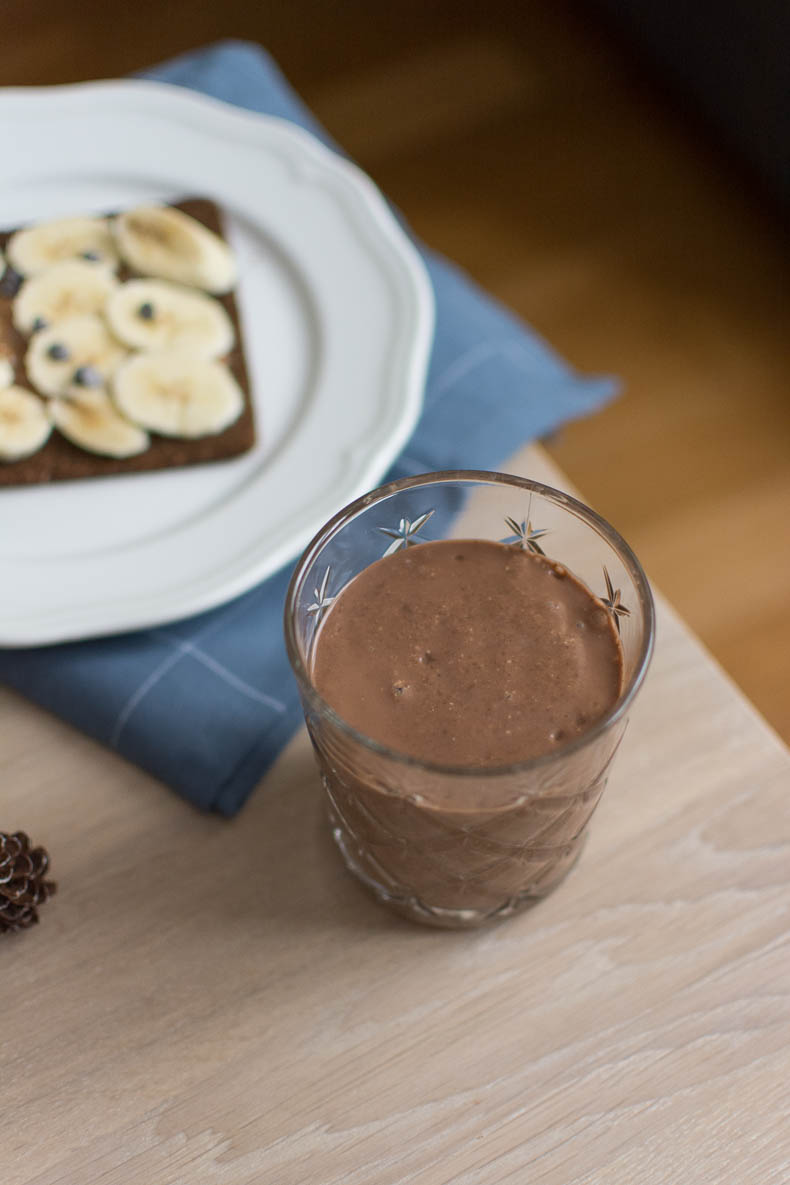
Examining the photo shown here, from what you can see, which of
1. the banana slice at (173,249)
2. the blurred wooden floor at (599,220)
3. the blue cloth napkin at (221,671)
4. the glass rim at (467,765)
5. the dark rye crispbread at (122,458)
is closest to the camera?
the glass rim at (467,765)

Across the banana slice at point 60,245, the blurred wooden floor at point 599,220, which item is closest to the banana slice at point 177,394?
the banana slice at point 60,245

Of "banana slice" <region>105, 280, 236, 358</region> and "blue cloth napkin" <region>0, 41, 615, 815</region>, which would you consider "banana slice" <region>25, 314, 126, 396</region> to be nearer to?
"banana slice" <region>105, 280, 236, 358</region>

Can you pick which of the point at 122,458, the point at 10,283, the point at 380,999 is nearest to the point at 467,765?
the point at 380,999

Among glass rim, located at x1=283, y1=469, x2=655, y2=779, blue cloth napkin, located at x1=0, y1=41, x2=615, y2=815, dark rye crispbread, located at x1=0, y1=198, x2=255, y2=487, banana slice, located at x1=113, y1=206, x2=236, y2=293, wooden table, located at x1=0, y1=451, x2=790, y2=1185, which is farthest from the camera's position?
banana slice, located at x1=113, y1=206, x2=236, y2=293

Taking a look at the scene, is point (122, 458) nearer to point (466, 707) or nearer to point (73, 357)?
point (73, 357)

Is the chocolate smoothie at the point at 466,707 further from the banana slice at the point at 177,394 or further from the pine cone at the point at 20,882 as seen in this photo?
the banana slice at the point at 177,394

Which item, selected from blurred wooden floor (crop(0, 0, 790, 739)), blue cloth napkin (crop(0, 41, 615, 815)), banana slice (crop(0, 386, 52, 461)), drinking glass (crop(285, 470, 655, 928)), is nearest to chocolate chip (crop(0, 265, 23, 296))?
banana slice (crop(0, 386, 52, 461))
